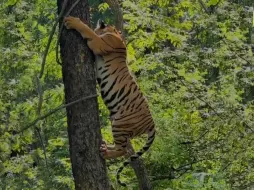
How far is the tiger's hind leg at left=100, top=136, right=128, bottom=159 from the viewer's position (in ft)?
12.5

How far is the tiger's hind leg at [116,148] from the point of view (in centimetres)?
382

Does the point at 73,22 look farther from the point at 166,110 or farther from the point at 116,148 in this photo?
the point at 166,110

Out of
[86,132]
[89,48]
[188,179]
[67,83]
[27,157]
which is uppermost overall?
Result: [89,48]

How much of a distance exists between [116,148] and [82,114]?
42 cm

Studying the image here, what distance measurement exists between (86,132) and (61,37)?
720mm

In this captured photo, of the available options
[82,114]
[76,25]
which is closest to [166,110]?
[82,114]

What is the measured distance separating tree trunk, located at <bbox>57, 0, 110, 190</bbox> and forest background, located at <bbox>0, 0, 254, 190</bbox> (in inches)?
86.0

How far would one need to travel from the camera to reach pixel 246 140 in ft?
20.2

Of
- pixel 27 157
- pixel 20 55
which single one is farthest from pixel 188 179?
pixel 20 55

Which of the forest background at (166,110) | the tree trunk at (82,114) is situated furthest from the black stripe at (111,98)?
the forest background at (166,110)

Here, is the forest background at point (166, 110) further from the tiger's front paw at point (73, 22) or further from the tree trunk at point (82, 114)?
the tiger's front paw at point (73, 22)

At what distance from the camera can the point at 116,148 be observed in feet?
13.2

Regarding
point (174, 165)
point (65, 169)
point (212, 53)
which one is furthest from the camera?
point (212, 53)

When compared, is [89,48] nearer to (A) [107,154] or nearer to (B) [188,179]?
(A) [107,154]
